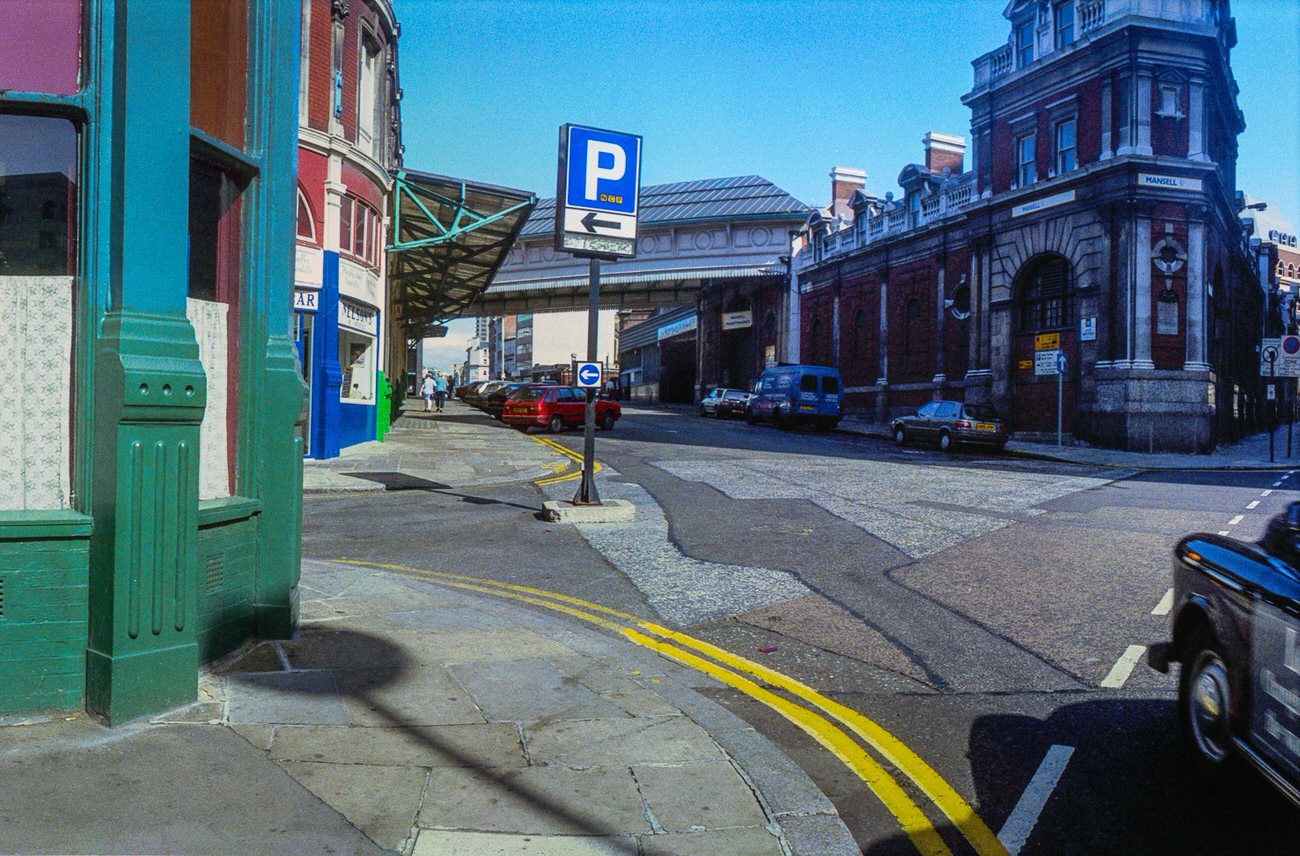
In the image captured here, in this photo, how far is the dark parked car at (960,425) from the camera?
26.6 m

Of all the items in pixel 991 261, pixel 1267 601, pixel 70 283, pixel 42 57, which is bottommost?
pixel 1267 601

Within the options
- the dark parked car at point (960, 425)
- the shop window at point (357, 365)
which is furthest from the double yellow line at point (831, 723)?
the dark parked car at point (960, 425)

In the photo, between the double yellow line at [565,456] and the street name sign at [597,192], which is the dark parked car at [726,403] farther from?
the street name sign at [597,192]

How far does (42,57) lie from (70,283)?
971mm

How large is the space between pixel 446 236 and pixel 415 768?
2047 cm

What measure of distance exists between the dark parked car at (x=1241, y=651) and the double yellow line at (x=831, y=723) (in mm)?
958

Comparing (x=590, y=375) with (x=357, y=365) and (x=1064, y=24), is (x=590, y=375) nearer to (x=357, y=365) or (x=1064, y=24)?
(x=357, y=365)

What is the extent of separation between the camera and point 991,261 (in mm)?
33469

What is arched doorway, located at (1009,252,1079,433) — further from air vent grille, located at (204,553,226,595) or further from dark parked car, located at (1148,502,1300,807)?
air vent grille, located at (204,553,226,595)

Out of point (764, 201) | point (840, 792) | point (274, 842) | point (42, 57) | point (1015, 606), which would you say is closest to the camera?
point (274, 842)

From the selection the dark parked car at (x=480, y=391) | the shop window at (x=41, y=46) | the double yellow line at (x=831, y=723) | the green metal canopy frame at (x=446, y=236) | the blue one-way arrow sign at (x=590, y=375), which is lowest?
the double yellow line at (x=831, y=723)

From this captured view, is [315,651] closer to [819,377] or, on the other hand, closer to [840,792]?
[840,792]

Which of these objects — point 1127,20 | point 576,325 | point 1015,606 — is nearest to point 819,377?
point 1127,20

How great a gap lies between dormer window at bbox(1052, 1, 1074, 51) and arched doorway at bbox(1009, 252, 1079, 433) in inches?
264
